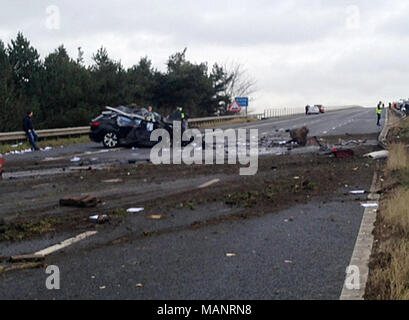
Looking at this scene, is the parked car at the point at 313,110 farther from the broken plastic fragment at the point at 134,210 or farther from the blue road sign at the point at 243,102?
the broken plastic fragment at the point at 134,210

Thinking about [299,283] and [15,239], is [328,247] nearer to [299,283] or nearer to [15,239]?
[299,283]

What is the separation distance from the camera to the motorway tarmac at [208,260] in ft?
17.5

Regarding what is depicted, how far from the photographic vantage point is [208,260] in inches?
252

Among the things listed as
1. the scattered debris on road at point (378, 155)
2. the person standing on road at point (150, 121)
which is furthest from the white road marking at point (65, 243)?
the person standing on road at point (150, 121)

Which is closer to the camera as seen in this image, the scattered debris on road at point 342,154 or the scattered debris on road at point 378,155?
the scattered debris on road at point 378,155

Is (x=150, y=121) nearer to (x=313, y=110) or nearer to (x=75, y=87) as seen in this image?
(x=75, y=87)

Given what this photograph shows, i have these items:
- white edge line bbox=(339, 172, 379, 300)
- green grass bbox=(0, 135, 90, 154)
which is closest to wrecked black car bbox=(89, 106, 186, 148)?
green grass bbox=(0, 135, 90, 154)

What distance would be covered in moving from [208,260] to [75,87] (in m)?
36.3

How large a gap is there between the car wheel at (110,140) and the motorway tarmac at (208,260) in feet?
48.3

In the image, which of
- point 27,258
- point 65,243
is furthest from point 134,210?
point 27,258

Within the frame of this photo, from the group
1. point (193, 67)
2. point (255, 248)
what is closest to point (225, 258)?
point (255, 248)

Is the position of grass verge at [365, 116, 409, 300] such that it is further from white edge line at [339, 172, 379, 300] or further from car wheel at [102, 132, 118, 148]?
car wheel at [102, 132, 118, 148]

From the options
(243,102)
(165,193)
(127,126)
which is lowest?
(165,193)

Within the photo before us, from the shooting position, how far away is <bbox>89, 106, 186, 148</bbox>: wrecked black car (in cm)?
2295
